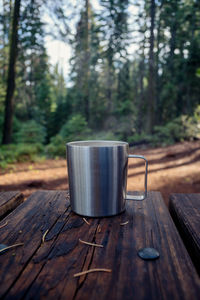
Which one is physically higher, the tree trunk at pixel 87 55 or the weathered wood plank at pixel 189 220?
the tree trunk at pixel 87 55

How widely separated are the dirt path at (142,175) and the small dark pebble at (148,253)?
2.16 meters

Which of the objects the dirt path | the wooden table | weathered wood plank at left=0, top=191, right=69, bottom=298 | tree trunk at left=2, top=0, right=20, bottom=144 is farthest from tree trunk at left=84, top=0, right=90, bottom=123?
the wooden table

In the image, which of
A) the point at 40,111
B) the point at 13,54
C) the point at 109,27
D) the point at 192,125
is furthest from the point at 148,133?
the point at 40,111

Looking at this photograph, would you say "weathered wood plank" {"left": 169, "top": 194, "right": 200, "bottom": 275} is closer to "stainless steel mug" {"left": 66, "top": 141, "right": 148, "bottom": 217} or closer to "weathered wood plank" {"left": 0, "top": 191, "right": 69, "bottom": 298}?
"stainless steel mug" {"left": 66, "top": 141, "right": 148, "bottom": 217}

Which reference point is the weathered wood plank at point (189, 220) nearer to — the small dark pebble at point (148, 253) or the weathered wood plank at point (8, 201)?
the small dark pebble at point (148, 253)

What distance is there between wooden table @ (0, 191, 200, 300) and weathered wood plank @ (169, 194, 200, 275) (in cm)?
7

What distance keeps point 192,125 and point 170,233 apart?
7113 mm

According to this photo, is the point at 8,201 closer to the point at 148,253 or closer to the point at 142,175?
the point at 148,253

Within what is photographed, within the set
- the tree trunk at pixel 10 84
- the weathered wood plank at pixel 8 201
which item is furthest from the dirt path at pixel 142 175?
the tree trunk at pixel 10 84

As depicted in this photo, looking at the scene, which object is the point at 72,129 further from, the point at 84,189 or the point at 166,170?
the point at 84,189

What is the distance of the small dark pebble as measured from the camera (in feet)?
1.73

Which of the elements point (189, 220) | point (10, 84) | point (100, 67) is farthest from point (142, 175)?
point (100, 67)

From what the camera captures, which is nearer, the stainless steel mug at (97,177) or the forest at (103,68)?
the stainless steel mug at (97,177)

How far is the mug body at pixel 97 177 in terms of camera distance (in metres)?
0.70
